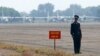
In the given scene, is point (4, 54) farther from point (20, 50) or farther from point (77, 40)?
point (77, 40)

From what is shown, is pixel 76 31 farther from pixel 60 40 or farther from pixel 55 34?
pixel 60 40

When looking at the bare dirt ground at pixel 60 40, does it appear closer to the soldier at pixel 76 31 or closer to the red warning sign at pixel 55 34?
the soldier at pixel 76 31

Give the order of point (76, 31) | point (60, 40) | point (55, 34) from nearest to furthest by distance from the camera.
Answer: point (76, 31), point (55, 34), point (60, 40)

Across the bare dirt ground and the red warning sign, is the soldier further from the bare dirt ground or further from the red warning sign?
the red warning sign

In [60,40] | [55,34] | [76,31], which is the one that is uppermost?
[76,31]

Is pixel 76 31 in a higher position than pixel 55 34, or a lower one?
higher

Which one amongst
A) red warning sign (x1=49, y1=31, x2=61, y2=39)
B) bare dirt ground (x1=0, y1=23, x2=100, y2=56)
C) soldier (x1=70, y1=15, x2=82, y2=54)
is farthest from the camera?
bare dirt ground (x1=0, y1=23, x2=100, y2=56)

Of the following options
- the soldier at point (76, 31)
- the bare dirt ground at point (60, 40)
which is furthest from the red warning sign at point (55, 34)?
the bare dirt ground at point (60, 40)

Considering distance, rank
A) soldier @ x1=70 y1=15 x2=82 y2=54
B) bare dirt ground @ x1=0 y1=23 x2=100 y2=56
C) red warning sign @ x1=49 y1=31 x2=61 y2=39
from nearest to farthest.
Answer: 1. soldier @ x1=70 y1=15 x2=82 y2=54
2. red warning sign @ x1=49 y1=31 x2=61 y2=39
3. bare dirt ground @ x1=0 y1=23 x2=100 y2=56

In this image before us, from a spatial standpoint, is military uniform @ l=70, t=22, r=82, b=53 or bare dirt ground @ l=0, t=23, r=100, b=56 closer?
military uniform @ l=70, t=22, r=82, b=53

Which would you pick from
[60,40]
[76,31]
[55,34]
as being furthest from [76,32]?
[60,40]

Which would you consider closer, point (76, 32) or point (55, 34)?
point (76, 32)

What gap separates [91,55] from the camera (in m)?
21.6

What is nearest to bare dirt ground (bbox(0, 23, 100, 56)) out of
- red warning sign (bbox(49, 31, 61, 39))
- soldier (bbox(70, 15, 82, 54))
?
soldier (bbox(70, 15, 82, 54))
